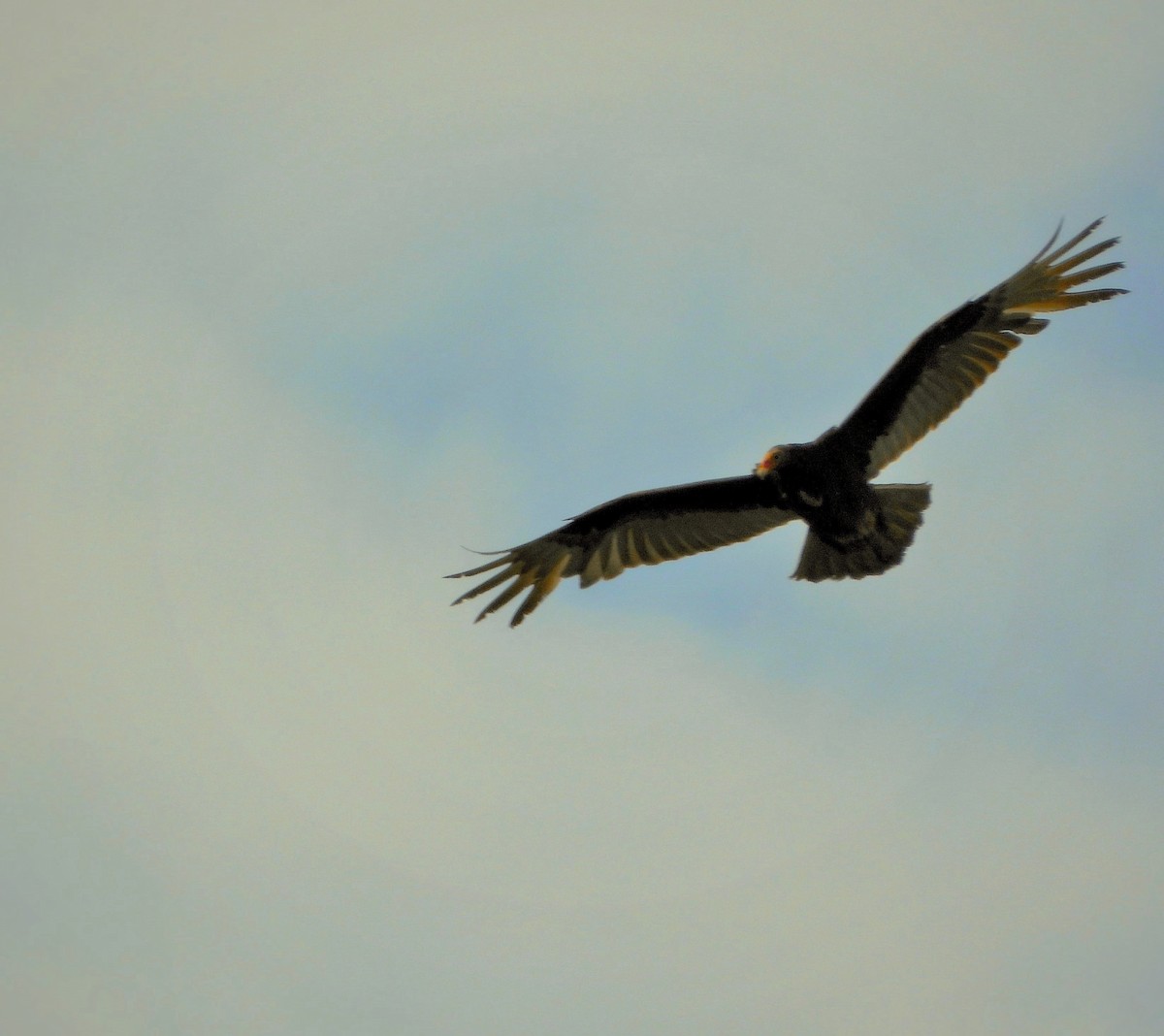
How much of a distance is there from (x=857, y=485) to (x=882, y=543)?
637mm

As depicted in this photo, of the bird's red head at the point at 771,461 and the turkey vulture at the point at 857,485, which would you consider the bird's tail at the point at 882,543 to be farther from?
the bird's red head at the point at 771,461

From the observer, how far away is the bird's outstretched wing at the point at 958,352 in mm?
13438

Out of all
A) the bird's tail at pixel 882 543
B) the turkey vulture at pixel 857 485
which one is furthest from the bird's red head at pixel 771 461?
the bird's tail at pixel 882 543

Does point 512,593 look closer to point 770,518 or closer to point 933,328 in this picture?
point 770,518

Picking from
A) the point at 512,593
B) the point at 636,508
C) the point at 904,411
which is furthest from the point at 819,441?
the point at 512,593

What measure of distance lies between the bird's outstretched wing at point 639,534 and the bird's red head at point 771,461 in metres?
0.37

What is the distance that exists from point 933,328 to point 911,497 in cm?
150

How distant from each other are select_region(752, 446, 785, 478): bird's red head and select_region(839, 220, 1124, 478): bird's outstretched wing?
0.62 m

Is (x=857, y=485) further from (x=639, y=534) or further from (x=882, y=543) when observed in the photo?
(x=639, y=534)

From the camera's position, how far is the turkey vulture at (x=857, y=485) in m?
13.4

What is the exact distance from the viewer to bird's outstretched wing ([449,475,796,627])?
14.0 meters

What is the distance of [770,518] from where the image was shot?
1431cm

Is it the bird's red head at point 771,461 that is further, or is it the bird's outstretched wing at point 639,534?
the bird's outstretched wing at point 639,534

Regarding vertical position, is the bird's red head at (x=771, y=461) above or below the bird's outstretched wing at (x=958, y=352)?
below
